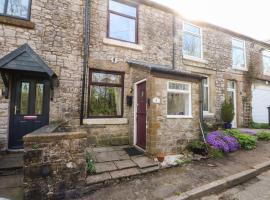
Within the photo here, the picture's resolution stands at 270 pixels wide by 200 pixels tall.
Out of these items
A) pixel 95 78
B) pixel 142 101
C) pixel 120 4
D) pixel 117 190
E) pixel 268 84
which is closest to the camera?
pixel 117 190

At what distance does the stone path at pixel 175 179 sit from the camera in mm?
3282

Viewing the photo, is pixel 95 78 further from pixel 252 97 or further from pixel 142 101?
pixel 252 97

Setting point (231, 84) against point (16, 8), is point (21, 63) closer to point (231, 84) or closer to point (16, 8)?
point (16, 8)

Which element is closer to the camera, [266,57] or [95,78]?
[95,78]

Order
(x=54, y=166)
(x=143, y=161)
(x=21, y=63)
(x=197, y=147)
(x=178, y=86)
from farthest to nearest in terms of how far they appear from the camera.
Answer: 1. (x=178, y=86)
2. (x=197, y=147)
3. (x=21, y=63)
4. (x=143, y=161)
5. (x=54, y=166)

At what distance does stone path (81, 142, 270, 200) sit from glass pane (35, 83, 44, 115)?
3547 millimetres

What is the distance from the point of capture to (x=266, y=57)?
1171 cm

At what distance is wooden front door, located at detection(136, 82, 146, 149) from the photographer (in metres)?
5.44

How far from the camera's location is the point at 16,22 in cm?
520

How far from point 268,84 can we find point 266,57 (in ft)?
6.45

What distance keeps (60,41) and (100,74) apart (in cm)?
177

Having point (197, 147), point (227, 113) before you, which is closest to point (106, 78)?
point (197, 147)

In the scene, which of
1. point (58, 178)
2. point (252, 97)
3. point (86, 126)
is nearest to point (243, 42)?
point (252, 97)

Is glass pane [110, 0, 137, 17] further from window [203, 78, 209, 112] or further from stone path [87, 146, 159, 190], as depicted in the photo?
stone path [87, 146, 159, 190]
